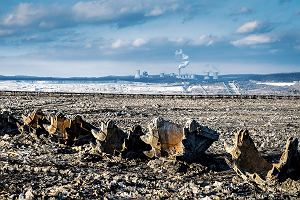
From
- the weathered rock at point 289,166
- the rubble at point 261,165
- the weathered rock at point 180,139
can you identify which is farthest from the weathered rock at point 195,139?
the weathered rock at point 289,166

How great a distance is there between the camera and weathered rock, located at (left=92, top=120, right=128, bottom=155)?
17.5 m

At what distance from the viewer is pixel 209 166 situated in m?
15.6

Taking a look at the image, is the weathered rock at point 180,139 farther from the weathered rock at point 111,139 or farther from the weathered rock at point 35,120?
the weathered rock at point 35,120

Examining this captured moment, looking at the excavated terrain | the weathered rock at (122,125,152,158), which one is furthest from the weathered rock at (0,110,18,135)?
the weathered rock at (122,125,152,158)

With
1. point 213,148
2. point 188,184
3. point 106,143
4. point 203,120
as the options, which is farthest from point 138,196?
point 203,120

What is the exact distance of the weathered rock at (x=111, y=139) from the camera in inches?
690

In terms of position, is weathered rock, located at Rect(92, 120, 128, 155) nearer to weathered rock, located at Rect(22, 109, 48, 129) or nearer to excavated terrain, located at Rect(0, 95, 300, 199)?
excavated terrain, located at Rect(0, 95, 300, 199)

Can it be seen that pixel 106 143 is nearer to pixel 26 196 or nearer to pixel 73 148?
pixel 73 148

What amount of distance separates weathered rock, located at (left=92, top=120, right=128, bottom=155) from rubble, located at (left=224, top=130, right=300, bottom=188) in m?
4.70

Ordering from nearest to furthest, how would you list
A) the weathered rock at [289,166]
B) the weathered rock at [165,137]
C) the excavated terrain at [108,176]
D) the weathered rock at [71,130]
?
1. the excavated terrain at [108,176]
2. the weathered rock at [289,166]
3. the weathered rock at [165,137]
4. the weathered rock at [71,130]

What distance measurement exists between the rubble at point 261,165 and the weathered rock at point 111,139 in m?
4.70

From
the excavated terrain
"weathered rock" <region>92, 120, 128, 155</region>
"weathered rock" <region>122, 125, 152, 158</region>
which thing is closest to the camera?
the excavated terrain

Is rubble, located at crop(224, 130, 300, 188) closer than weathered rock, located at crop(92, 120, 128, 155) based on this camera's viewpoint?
Yes

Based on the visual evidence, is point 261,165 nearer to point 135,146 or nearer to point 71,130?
point 135,146
